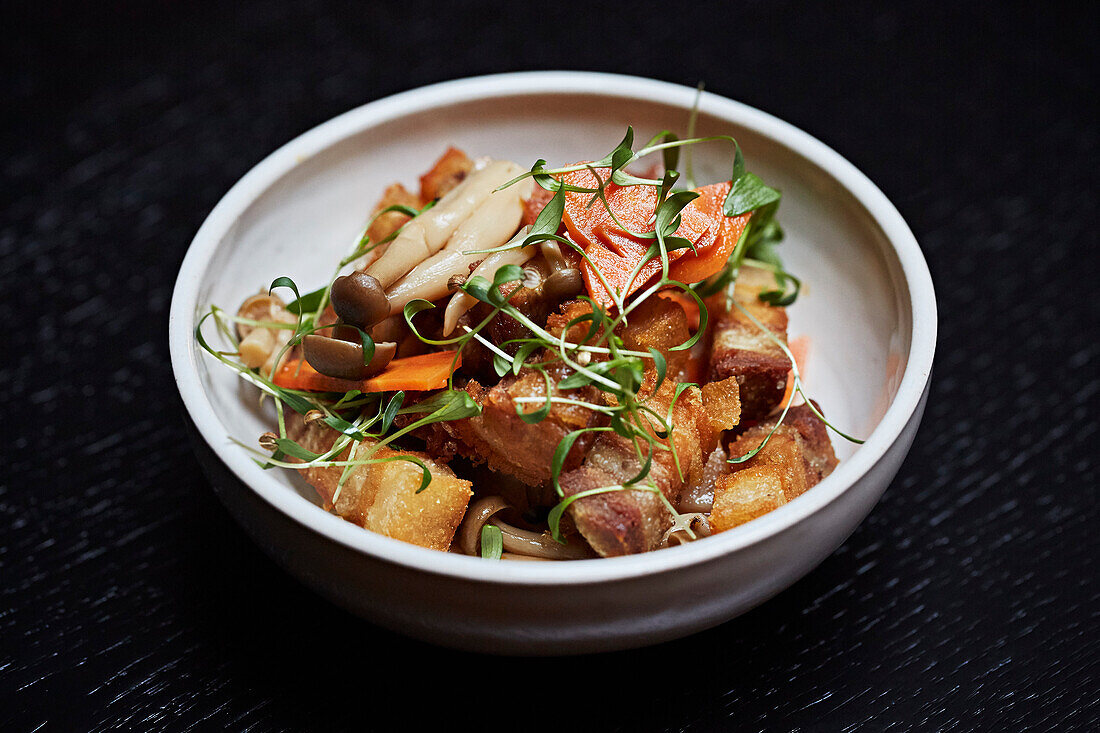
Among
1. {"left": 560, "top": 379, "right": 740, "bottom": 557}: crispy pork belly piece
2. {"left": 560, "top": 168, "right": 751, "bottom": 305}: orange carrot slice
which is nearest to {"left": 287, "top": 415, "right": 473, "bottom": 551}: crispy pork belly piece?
{"left": 560, "top": 379, "right": 740, "bottom": 557}: crispy pork belly piece

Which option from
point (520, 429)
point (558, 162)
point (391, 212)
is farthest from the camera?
point (558, 162)

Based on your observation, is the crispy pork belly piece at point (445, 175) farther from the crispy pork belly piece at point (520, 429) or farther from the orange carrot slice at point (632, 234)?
the crispy pork belly piece at point (520, 429)

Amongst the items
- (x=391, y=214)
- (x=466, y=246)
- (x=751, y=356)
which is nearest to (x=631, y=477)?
(x=751, y=356)

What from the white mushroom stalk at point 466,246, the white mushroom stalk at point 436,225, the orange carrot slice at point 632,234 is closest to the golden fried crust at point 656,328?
the orange carrot slice at point 632,234

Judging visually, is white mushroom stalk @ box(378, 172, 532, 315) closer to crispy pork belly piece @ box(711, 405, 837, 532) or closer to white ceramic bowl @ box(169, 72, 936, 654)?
white ceramic bowl @ box(169, 72, 936, 654)

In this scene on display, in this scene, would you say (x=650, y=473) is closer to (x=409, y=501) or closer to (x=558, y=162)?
(x=409, y=501)
